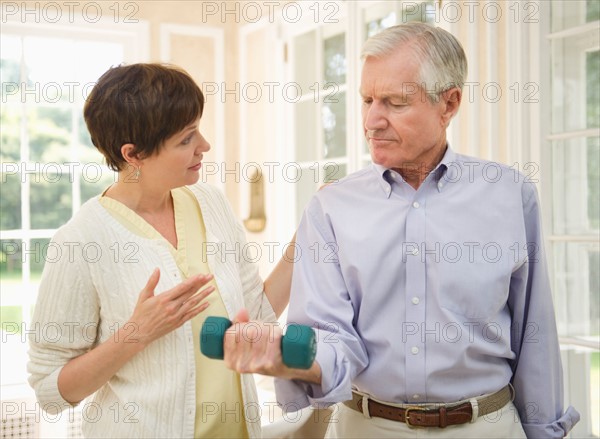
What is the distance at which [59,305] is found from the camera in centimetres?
168

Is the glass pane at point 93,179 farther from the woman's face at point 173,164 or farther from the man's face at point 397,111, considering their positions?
the man's face at point 397,111

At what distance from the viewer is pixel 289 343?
4.23 feet

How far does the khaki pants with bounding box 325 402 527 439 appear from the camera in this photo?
1.60m

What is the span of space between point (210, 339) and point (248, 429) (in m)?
0.53

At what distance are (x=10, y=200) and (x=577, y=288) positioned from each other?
360cm

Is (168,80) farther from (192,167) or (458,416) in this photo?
(458,416)

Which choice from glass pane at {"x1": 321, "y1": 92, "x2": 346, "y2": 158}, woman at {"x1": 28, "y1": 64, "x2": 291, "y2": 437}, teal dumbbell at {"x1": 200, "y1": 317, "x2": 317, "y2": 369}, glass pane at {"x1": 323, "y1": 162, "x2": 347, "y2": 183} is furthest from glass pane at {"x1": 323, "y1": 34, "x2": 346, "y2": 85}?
teal dumbbell at {"x1": 200, "y1": 317, "x2": 317, "y2": 369}

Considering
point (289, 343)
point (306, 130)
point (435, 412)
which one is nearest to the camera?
point (289, 343)

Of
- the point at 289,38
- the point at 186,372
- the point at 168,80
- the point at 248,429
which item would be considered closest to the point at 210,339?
the point at 186,372

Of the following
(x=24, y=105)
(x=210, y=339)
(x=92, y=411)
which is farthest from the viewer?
(x=24, y=105)

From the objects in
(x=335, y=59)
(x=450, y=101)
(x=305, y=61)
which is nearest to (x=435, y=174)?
(x=450, y=101)

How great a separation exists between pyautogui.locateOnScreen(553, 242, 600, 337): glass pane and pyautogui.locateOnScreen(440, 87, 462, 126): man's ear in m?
1.44

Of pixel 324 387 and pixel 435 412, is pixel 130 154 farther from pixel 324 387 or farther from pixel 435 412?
pixel 435 412

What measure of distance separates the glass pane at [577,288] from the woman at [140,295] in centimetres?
169
